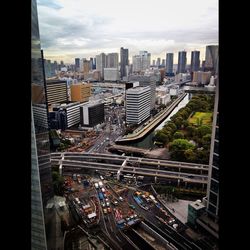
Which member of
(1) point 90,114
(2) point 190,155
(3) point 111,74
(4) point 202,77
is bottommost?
(2) point 190,155

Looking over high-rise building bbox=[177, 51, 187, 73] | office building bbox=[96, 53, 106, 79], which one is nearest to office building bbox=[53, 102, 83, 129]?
office building bbox=[96, 53, 106, 79]

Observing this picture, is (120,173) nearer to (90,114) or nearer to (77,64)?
(90,114)

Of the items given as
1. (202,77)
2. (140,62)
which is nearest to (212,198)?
(202,77)

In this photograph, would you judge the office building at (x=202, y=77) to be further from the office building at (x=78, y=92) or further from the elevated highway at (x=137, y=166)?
the elevated highway at (x=137, y=166)

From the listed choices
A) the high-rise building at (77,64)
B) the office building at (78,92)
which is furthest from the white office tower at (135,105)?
the high-rise building at (77,64)

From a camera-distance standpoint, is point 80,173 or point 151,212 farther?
point 80,173

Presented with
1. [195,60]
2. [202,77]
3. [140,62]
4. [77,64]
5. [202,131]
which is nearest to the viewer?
[202,131]
